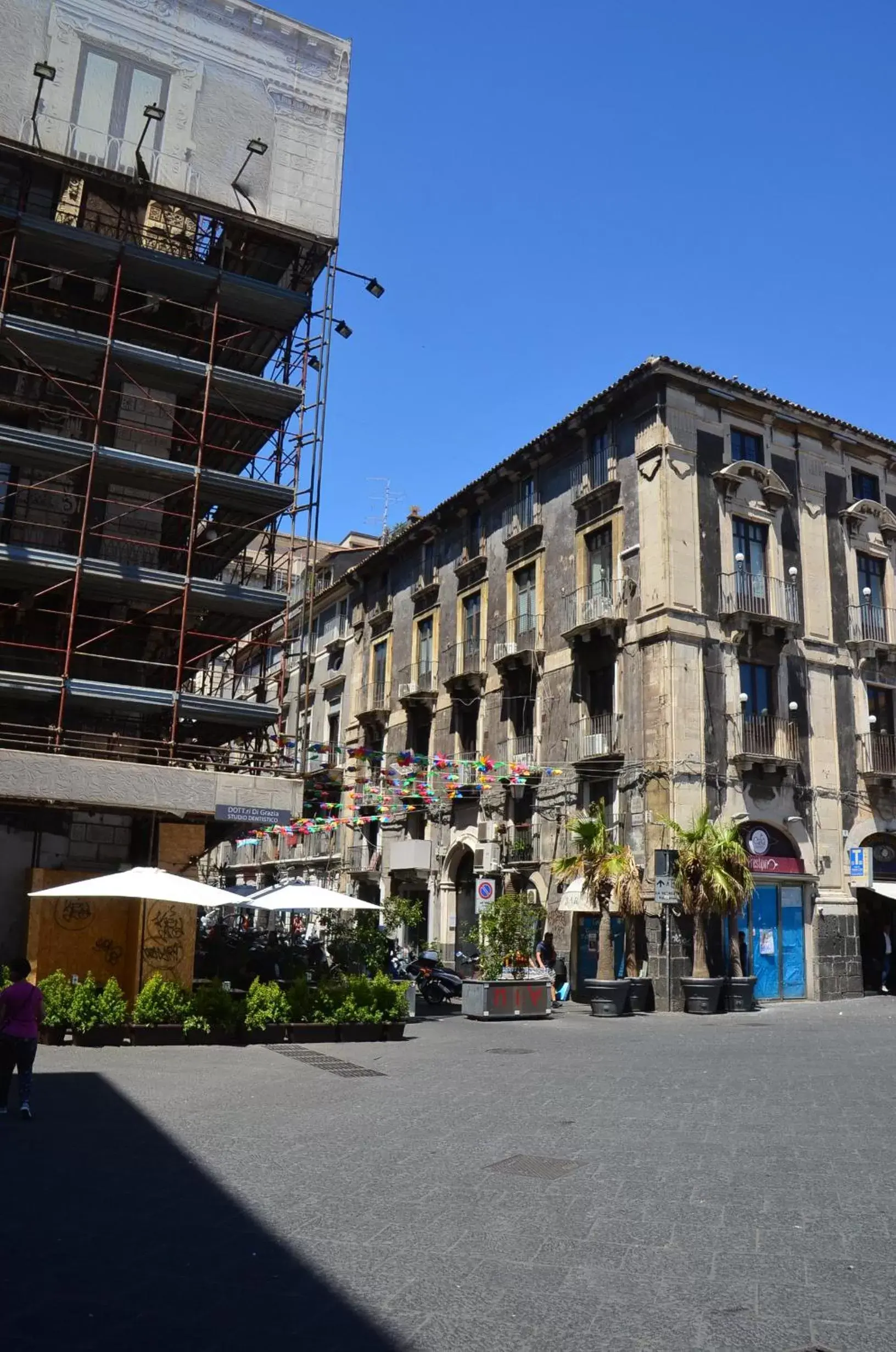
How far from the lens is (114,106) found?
25062 millimetres

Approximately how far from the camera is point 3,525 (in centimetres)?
2291

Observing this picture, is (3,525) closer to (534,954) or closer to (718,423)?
(534,954)

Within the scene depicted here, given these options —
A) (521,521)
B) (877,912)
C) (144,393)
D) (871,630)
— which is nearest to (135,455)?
(144,393)

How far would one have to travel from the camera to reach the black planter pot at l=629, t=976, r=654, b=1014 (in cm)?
2427

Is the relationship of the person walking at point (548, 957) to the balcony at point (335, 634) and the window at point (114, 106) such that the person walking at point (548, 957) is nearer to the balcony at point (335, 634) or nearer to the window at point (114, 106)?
the window at point (114, 106)

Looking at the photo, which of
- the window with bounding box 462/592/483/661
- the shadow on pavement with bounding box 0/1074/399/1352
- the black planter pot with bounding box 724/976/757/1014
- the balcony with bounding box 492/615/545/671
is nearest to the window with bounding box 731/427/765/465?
the balcony with bounding box 492/615/545/671

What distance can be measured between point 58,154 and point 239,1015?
18.3 metres

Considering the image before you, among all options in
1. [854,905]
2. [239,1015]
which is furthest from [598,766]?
[239,1015]

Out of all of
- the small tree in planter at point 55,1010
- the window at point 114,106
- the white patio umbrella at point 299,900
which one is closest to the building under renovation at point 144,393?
the window at point 114,106

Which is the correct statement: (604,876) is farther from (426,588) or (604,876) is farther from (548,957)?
(426,588)

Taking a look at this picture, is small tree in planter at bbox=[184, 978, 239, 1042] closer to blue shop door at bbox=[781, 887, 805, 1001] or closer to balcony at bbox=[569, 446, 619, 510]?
blue shop door at bbox=[781, 887, 805, 1001]

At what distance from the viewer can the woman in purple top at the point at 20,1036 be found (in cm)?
1023

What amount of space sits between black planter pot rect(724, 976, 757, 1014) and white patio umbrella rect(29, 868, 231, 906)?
40.3 ft

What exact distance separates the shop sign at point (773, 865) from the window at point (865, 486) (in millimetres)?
10408
